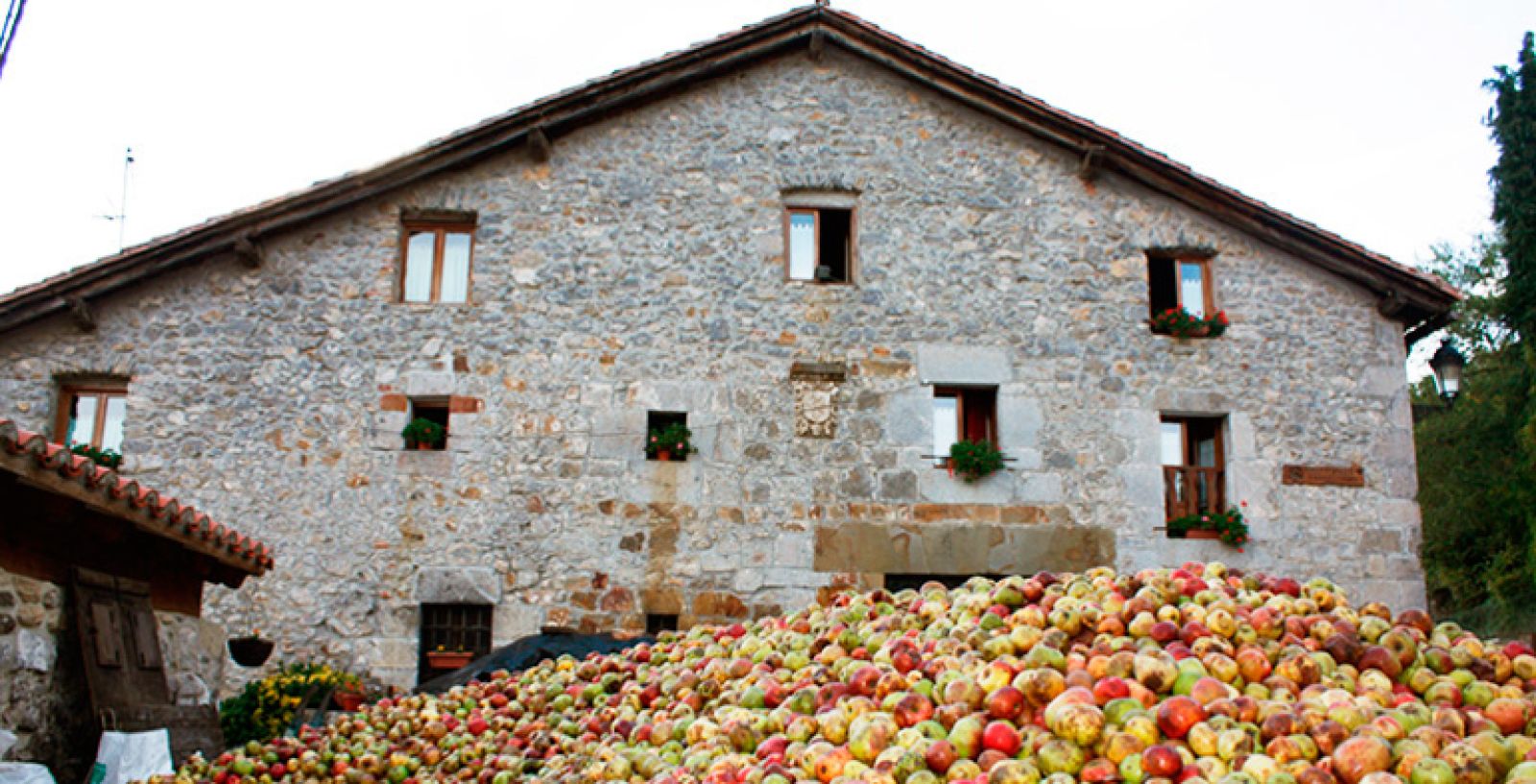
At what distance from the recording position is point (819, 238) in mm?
12219

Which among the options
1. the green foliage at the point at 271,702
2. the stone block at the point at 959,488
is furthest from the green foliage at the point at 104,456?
the stone block at the point at 959,488

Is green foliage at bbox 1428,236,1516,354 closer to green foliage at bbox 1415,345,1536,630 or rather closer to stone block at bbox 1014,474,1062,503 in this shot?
green foliage at bbox 1415,345,1536,630

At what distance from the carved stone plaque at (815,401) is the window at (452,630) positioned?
11.4ft

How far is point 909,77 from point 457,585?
693cm

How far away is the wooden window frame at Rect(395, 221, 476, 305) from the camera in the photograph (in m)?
11.6

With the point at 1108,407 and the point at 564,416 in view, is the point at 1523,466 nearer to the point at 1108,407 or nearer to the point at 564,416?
the point at 1108,407

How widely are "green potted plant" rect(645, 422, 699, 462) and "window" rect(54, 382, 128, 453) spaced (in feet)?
16.4

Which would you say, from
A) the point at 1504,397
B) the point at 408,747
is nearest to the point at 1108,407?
the point at 1504,397

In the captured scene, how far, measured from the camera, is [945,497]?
Answer: 11.4m

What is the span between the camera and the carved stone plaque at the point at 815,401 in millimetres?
11461

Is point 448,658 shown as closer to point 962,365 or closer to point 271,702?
point 271,702

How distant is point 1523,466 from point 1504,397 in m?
1.78

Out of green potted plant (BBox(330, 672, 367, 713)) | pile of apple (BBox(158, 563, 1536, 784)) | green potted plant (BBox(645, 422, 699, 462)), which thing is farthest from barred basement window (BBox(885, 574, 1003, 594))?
pile of apple (BBox(158, 563, 1536, 784))

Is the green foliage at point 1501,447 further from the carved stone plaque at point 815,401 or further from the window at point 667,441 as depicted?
the window at point 667,441
